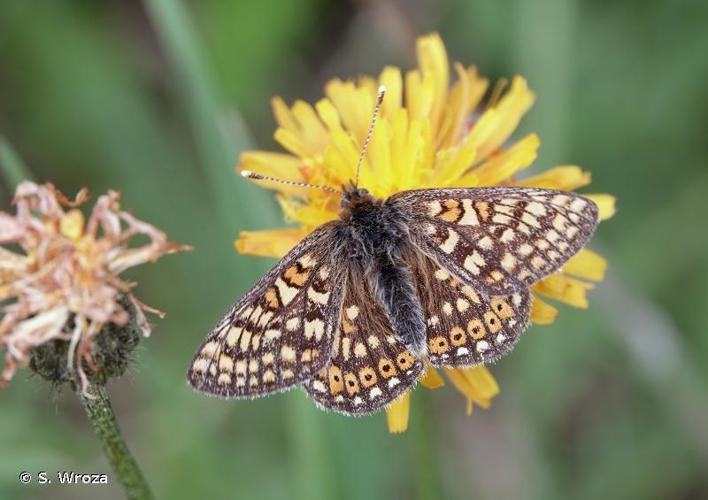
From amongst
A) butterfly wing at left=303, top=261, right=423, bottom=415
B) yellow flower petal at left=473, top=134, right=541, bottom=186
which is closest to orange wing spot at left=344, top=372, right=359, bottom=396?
butterfly wing at left=303, top=261, right=423, bottom=415

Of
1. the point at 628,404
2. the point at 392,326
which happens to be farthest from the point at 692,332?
the point at 392,326

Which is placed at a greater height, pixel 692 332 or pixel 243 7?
pixel 243 7

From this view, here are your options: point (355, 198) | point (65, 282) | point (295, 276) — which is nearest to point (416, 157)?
point (355, 198)

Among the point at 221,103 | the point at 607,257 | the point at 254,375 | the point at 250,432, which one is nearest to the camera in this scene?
the point at 254,375

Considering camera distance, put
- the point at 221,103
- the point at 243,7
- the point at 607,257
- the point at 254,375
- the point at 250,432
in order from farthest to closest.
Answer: the point at 243,7 → the point at 250,432 → the point at 607,257 → the point at 221,103 → the point at 254,375

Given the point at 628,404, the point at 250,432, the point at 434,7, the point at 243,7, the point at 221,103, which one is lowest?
the point at 628,404

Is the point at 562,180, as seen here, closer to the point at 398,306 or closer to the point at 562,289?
the point at 562,289

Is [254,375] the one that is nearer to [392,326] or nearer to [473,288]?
[392,326]
